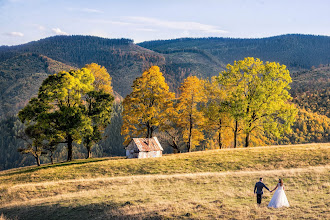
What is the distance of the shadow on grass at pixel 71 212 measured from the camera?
23016mm

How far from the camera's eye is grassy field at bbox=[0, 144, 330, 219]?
73.6 ft

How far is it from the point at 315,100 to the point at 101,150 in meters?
121

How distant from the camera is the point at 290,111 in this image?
5006cm

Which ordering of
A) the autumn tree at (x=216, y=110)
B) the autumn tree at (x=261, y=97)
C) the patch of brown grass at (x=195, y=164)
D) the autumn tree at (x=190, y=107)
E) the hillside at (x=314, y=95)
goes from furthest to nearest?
the hillside at (x=314, y=95), the autumn tree at (x=216, y=110), the autumn tree at (x=190, y=107), the autumn tree at (x=261, y=97), the patch of brown grass at (x=195, y=164)

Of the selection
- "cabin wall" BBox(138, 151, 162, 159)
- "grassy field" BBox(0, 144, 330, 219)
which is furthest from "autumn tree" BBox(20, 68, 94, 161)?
"cabin wall" BBox(138, 151, 162, 159)

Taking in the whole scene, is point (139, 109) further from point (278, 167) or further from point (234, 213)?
point (234, 213)

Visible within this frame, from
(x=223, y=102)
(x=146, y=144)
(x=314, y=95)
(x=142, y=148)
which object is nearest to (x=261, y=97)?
(x=223, y=102)

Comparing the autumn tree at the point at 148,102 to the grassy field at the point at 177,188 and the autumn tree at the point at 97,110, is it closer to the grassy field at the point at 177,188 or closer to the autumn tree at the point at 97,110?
the autumn tree at the point at 97,110

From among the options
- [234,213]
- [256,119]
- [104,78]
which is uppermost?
[104,78]

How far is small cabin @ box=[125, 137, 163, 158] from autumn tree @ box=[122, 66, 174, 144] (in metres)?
2.08

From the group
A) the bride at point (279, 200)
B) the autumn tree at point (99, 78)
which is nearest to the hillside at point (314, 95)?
the autumn tree at point (99, 78)

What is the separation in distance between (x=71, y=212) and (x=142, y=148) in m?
24.7

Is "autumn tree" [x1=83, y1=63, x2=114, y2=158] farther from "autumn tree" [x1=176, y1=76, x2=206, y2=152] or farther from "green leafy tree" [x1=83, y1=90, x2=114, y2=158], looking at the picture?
"autumn tree" [x1=176, y1=76, x2=206, y2=152]

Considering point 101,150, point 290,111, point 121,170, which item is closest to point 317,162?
point 290,111
